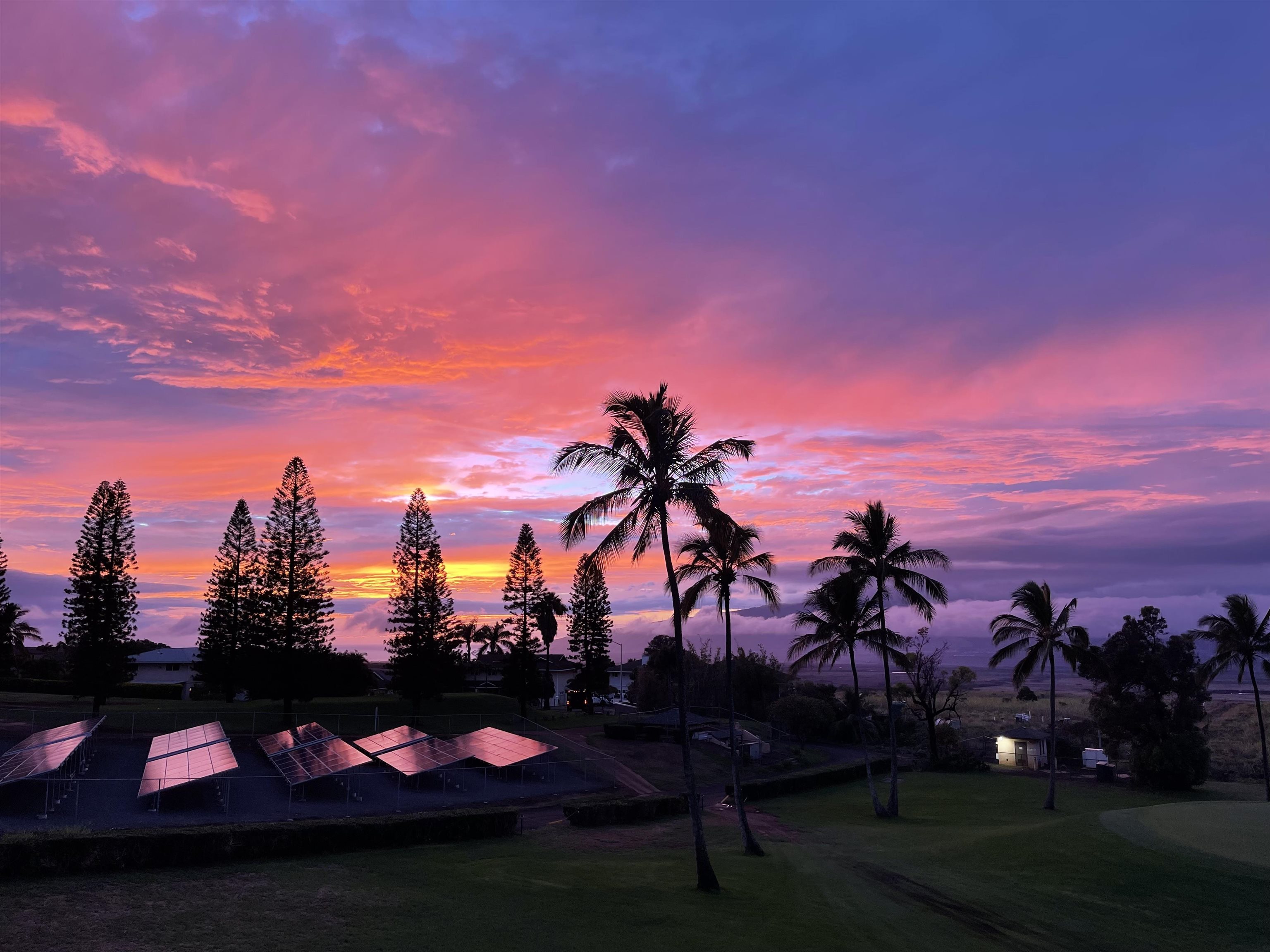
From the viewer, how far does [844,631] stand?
45.2 metres

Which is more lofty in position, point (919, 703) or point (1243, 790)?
point (919, 703)

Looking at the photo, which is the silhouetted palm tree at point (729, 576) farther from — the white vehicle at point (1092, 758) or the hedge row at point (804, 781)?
A: the white vehicle at point (1092, 758)

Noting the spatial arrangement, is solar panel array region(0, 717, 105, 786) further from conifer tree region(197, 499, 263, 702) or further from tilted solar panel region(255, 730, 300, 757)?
conifer tree region(197, 499, 263, 702)

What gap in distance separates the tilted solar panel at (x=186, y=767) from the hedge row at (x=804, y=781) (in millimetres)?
18811

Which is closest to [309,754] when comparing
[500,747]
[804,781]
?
[500,747]

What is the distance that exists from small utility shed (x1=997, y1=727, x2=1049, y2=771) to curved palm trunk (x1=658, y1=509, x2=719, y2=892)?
44.8 metres

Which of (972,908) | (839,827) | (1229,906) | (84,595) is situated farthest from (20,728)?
(1229,906)

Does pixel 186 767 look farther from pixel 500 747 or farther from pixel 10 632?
pixel 10 632

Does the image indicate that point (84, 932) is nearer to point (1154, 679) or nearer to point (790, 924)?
point (790, 924)

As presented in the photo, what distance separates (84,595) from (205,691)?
84.4ft

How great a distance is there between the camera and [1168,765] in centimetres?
4062

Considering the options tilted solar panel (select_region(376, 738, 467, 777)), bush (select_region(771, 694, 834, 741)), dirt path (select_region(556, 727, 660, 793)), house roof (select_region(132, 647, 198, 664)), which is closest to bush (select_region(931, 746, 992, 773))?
bush (select_region(771, 694, 834, 741))

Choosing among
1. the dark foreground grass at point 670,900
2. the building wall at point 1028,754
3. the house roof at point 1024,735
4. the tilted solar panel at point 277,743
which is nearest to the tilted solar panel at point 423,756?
the tilted solar panel at point 277,743

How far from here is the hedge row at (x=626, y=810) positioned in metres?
25.0
